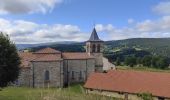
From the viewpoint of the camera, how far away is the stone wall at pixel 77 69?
60.7 metres

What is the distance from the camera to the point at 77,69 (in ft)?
204

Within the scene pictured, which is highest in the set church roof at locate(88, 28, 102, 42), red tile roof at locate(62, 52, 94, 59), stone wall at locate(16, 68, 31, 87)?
church roof at locate(88, 28, 102, 42)

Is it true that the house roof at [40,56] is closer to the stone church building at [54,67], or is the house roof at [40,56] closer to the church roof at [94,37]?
the stone church building at [54,67]

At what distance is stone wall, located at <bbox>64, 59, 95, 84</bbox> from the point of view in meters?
60.7

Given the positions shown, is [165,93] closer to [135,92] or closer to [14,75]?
[135,92]

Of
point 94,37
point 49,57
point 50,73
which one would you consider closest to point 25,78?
point 50,73

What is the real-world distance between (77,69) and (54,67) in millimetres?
7258

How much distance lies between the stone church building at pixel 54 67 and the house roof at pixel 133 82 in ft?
22.3

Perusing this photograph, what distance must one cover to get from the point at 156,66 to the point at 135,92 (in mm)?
70487

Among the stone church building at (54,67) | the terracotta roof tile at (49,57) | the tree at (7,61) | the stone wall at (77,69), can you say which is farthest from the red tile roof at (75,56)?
the tree at (7,61)

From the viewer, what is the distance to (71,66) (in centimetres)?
6131

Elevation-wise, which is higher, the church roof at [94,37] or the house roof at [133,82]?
the church roof at [94,37]

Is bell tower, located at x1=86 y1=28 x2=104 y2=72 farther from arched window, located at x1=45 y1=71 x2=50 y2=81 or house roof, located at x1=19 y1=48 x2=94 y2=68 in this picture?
arched window, located at x1=45 y1=71 x2=50 y2=81

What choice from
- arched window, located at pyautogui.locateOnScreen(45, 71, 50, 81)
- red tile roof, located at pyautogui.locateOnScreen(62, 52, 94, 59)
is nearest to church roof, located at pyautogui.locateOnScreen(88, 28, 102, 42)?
red tile roof, located at pyautogui.locateOnScreen(62, 52, 94, 59)
